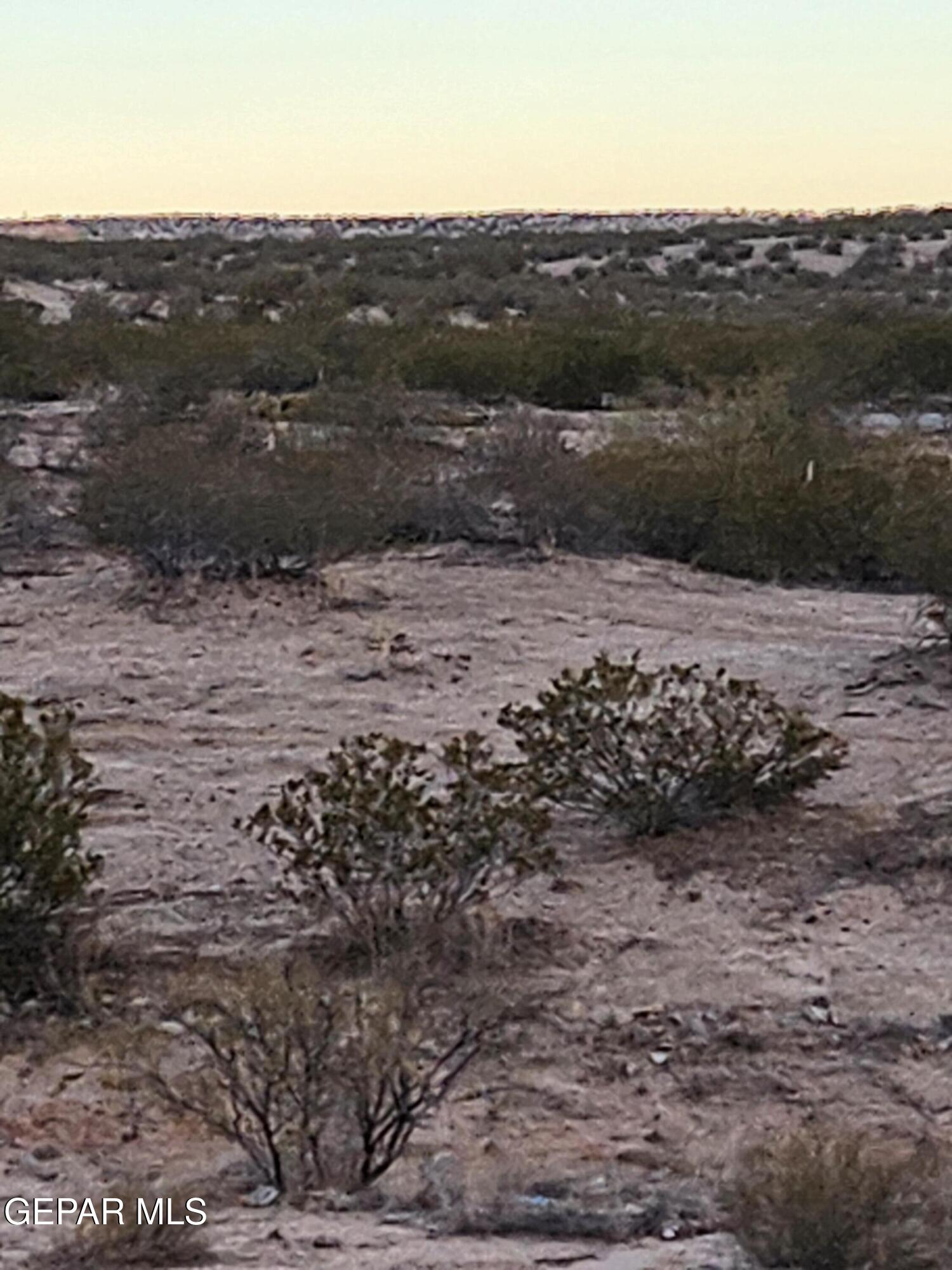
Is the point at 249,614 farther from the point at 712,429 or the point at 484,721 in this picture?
the point at 712,429

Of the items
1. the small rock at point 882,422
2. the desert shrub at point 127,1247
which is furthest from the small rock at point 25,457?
the desert shrub at point 127,1247

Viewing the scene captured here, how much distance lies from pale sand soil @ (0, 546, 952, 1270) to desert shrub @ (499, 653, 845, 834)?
15cm

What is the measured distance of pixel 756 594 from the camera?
1142 cm

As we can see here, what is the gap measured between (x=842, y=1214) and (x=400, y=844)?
2684 mm

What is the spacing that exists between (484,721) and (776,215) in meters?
78.6

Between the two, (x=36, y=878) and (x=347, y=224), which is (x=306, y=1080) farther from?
(x=347, y=224)

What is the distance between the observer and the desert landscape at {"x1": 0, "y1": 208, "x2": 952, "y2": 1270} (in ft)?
16.1

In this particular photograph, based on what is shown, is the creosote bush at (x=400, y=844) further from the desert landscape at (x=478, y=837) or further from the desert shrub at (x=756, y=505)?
the desert shrub at (x=756, y=505)

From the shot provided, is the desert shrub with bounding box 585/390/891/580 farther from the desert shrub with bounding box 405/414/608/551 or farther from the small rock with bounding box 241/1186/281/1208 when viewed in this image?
the small rock with bounding box 241/1186/281/1208

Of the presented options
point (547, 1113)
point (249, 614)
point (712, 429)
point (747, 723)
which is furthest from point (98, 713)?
point (712, 429)

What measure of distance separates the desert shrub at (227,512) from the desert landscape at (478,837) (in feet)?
0.12

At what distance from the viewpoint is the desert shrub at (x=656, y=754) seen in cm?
753

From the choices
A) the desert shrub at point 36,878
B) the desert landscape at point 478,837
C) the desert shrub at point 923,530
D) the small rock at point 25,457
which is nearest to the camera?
the desert landscape at point 478,837

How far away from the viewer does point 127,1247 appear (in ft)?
14.2
